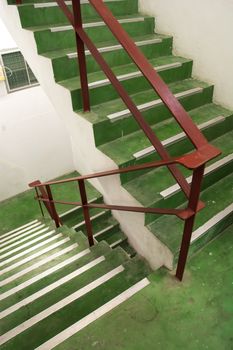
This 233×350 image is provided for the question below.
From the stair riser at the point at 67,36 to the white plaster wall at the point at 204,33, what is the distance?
260 mm

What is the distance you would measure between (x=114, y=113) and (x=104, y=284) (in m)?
1.33

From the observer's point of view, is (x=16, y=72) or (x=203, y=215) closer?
(x=203, y=215)

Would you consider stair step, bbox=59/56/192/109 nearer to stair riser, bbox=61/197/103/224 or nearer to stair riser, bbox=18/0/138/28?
stair riser, bbox=18/0/138/28

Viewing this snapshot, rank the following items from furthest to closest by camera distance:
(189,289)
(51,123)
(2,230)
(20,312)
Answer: (51,123)
(2,230)
(20,312)
(189,289)

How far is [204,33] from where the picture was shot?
2598mm

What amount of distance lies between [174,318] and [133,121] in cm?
148

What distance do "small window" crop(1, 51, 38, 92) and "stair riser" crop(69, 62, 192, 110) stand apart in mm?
3653

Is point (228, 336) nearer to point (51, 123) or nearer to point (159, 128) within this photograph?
point (159, 128)

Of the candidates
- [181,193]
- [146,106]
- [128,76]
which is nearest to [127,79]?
[128,76]

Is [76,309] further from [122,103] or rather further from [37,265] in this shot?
[122,103]

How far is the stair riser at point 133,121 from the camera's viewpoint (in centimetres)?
216

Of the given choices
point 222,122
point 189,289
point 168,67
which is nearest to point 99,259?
point 189,289

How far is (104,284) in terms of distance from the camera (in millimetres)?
2059

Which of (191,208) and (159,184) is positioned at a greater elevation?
(191,208)
